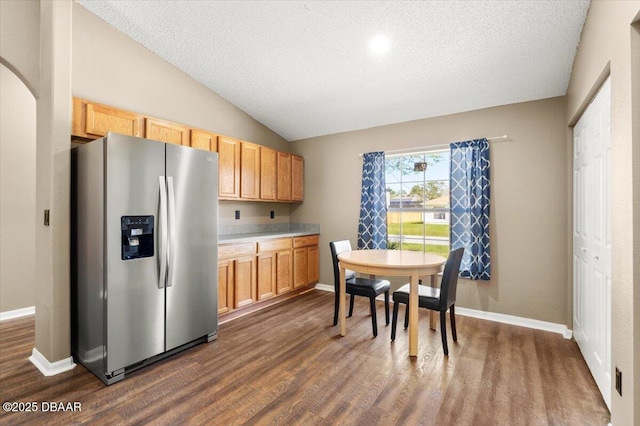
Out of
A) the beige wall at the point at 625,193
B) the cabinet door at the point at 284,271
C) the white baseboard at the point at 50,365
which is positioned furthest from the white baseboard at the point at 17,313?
the beige wall at the point at 625,193

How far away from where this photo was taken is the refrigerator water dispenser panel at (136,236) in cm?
223

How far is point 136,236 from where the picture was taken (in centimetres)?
230

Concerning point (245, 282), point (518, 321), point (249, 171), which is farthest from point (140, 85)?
point (518, 321)

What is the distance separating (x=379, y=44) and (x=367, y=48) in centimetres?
12

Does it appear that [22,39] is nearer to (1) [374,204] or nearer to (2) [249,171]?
(2) [249,171]

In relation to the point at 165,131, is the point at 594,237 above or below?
below

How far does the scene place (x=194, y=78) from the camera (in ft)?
12.0

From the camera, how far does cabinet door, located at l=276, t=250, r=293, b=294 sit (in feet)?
13.2

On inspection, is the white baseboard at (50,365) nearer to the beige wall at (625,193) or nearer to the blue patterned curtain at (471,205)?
the beige wall at (625,193)

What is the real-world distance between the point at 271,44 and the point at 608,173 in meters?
2.87

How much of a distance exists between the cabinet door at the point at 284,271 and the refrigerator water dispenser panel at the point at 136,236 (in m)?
1.86

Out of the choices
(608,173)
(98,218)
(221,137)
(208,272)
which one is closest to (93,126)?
(98,218)

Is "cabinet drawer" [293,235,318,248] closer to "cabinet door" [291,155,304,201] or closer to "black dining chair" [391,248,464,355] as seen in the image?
"cabinet door" [291,155,304,201]

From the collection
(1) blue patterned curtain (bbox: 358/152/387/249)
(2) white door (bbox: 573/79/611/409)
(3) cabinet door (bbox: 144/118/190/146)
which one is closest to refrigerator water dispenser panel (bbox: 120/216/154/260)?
(3) cabinet door (bbox: 144/118/190/146)
